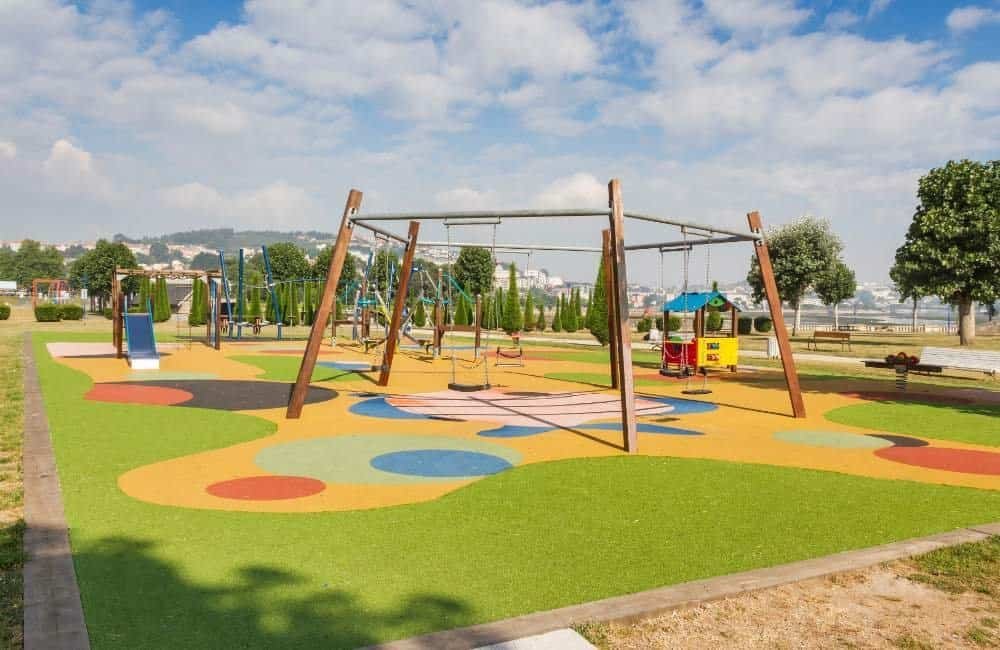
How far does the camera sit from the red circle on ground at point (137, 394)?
13.5 m

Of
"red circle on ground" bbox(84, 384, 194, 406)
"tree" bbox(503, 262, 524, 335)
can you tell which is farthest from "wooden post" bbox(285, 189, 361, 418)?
"tree" bbox(503, 262, 524, 335)

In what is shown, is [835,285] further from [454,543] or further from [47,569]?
[47,569]

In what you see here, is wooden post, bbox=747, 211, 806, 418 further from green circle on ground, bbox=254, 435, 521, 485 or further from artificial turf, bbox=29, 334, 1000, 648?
green circle on ground, bbox=254, 435, 521, 485

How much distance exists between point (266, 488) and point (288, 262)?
110m

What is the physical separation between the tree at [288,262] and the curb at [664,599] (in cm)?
10565

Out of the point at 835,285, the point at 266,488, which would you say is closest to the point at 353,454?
the point at 266,488

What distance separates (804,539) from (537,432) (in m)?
5.64

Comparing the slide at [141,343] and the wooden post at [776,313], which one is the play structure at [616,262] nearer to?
the wooden post at [776,313]

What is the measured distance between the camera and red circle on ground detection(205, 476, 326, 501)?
281 inches

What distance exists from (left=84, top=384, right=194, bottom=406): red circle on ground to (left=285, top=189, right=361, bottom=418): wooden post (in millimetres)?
2783

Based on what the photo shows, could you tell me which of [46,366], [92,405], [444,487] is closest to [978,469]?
[444,487]

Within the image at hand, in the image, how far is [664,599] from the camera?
4.52 metres

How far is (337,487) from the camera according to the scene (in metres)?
7.58

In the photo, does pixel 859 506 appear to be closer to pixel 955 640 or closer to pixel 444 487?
pixel 955 640
